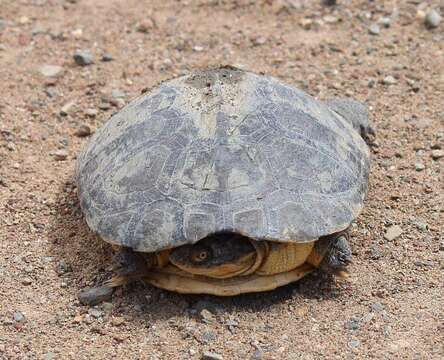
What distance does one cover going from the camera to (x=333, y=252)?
465 cm

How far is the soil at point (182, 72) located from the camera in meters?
4.38

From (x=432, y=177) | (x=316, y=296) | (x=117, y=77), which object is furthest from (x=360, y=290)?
(x=117, y=77)

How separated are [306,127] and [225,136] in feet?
1.91

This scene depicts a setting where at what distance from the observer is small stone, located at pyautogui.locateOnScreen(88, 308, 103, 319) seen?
15.0 ft

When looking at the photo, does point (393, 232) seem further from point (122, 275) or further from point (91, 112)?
point (91, 112)

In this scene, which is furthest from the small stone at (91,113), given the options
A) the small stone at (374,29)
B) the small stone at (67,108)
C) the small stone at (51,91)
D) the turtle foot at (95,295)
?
the small stone at (374,29)

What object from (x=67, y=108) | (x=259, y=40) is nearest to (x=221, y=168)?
(x=67, y=108)

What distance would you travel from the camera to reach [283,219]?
4316 millimetres

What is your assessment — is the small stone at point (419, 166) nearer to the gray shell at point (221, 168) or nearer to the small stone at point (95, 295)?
the gray shell at point (221, 168)

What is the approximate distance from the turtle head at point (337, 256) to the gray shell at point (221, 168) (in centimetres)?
18

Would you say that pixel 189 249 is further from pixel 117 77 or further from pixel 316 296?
pixel 117 77

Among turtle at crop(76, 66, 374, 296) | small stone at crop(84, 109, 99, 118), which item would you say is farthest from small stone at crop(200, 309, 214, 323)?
small stone at crop(84, 109, 99, 118)

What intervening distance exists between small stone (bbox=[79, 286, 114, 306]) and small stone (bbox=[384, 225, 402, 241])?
173cm

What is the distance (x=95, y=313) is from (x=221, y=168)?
3.59 ft
